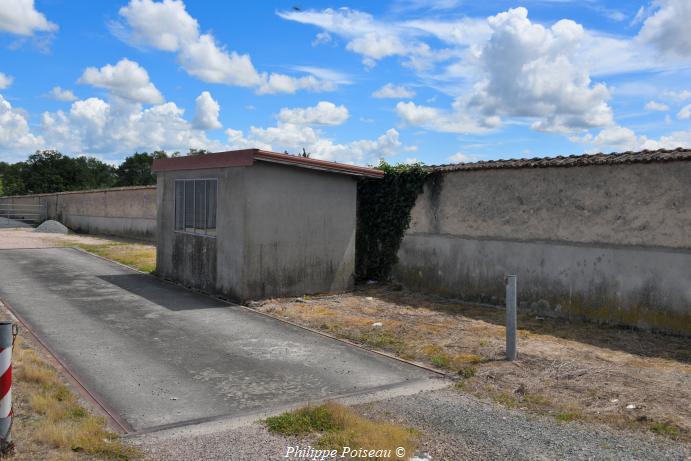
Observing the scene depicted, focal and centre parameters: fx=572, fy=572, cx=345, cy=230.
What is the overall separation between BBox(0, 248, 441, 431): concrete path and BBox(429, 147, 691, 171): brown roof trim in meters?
5.24

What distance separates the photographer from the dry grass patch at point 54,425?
465 cm

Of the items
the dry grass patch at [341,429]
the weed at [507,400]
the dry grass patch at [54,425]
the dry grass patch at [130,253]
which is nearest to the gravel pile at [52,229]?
the dry grass patch at [130,253]

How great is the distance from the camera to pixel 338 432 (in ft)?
16.9

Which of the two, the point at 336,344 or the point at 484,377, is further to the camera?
the point at 336,344

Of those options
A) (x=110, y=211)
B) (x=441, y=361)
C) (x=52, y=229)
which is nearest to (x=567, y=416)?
(x=441, y=361)

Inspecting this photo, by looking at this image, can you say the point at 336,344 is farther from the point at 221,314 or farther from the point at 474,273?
the point at 474,273

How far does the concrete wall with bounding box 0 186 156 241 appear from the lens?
86.5 ft

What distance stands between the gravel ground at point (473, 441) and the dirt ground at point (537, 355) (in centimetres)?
35

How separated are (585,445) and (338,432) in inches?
85.4

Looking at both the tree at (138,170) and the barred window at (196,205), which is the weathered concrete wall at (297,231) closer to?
the barred window at (196,205)

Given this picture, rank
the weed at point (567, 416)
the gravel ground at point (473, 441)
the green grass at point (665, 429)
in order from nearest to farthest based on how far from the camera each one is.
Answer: the gravel ground at point (473, 441) → the green grass at point (665, 429) → the weed at point (567, 416)

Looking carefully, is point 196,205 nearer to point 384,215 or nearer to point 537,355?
point 384,215

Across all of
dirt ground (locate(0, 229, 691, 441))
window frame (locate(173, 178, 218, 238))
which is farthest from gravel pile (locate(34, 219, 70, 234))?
dirt ground (locate(0, 229, 691, 441))

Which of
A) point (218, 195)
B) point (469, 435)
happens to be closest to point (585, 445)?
point (469, 435)
